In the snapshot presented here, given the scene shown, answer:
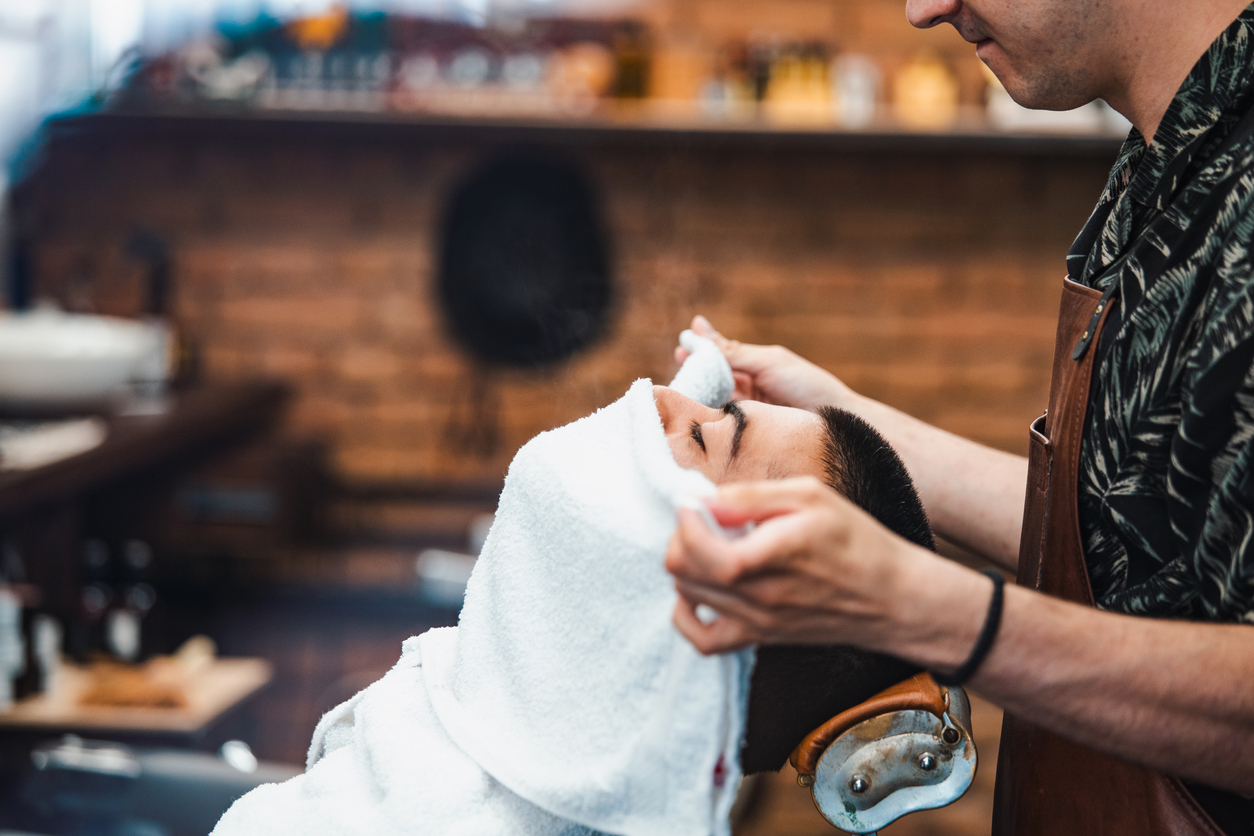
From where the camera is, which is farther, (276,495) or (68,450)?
(276,495)

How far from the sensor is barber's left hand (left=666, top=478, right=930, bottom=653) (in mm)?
650

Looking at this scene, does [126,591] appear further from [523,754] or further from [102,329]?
[523,754]

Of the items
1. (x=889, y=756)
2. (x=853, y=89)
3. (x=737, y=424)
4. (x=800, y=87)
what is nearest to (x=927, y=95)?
(x=853, y=89)

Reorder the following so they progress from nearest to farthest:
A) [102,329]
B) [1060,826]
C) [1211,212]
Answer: [1211,212], [1060,826], [102,329]

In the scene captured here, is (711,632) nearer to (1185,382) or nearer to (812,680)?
(812,680)

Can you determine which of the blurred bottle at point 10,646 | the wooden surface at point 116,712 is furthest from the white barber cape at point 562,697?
the blurred bottle at point 10,646

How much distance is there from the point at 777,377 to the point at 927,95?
198 centimetres

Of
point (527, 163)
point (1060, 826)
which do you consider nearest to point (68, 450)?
point (527, 163)

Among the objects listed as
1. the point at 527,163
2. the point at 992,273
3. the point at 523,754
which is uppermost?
the point at 527,163

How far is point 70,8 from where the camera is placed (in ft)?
9.99

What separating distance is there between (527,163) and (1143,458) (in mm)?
2500

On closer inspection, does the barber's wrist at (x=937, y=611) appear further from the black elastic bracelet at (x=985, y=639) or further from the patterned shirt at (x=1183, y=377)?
the patterned shirt at (x=1183, y=377)

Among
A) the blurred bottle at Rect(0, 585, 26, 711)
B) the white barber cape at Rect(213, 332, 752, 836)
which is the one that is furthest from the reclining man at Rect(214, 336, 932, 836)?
the blurred bottle at Rect(0, 585, 26, 711)

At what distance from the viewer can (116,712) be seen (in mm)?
1906
